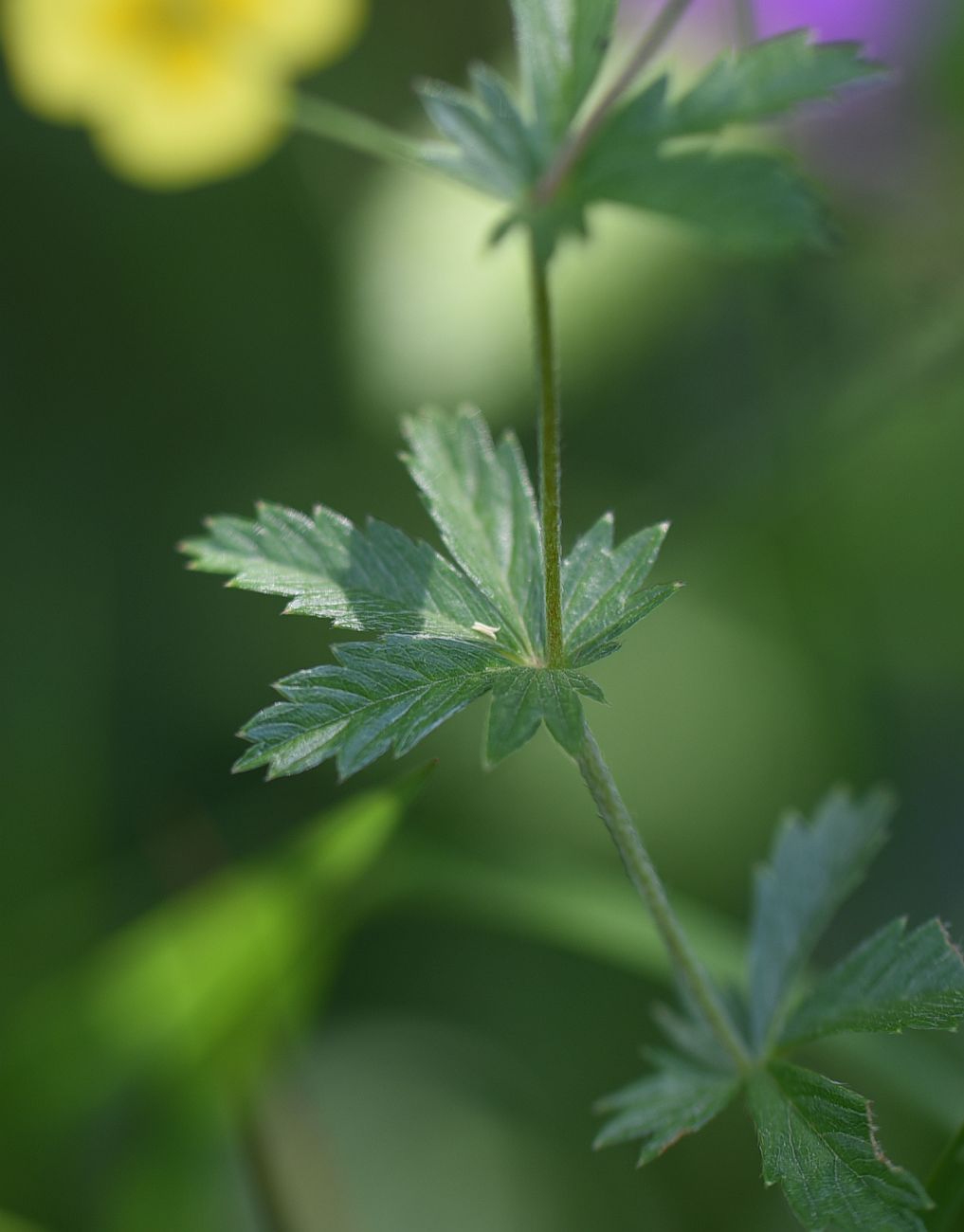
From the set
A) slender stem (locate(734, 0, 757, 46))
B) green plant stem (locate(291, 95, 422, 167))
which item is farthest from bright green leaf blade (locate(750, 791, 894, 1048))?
slender stem (locate(734, 0, 757, 46))

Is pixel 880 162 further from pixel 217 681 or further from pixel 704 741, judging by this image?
pixel 217 681

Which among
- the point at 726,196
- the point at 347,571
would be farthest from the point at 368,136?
the point at 347,571

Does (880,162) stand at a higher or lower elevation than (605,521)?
higher

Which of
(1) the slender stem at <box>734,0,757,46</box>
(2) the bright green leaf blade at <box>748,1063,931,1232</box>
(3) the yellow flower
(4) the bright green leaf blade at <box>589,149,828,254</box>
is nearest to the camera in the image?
(2) the bright green leaf blade at <box>748,1063,931,1232</box>

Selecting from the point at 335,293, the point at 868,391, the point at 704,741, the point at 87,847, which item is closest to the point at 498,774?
the point at 704,741

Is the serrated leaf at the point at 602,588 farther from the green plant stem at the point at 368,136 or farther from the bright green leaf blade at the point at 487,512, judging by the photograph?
the green plant stem at the point at 368,136

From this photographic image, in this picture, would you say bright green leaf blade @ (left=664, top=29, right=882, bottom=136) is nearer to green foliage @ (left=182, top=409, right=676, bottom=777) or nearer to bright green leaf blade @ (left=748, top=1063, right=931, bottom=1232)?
green foliage @ (left=182, top=409, right=676, bottom=777)
